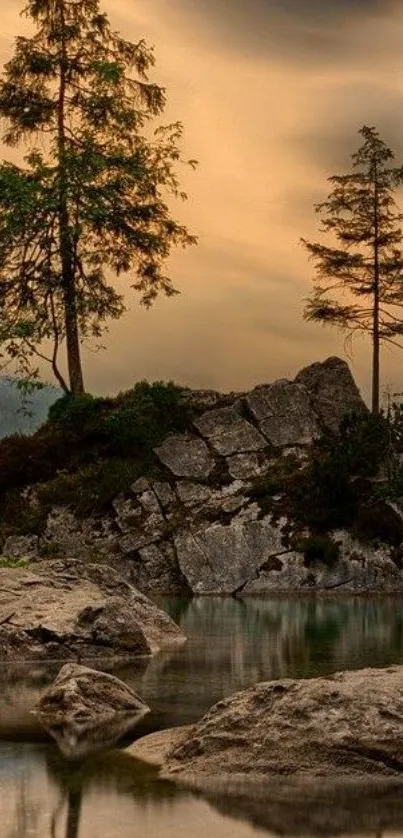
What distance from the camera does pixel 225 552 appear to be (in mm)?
34094

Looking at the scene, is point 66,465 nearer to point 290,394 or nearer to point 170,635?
point 290,394

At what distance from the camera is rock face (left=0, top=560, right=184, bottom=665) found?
16156 millimetres

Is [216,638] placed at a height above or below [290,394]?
below

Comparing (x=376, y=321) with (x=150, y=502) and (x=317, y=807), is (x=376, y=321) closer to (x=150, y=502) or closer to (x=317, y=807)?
(x=150, y=502)

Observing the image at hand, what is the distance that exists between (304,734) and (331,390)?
112 ft

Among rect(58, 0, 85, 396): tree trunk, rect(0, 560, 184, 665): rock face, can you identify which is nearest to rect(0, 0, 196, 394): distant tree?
rect(58, 0, 85, 396): tree trunk

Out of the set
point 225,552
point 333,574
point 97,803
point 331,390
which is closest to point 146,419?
point 331,390

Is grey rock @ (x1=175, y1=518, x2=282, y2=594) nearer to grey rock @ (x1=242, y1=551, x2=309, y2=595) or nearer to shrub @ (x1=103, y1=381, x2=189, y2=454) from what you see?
grey rock @ (x1=242, y1=551, x2=309, y2=595)

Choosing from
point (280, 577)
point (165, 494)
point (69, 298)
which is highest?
point (69, 298)

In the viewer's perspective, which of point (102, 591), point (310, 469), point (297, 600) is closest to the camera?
point (102, 591)

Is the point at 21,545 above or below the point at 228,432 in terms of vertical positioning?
below

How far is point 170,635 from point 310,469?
1862 centimetres

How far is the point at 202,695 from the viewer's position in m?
12.4

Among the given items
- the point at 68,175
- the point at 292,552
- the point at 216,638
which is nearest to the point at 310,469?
the point at 292,552
